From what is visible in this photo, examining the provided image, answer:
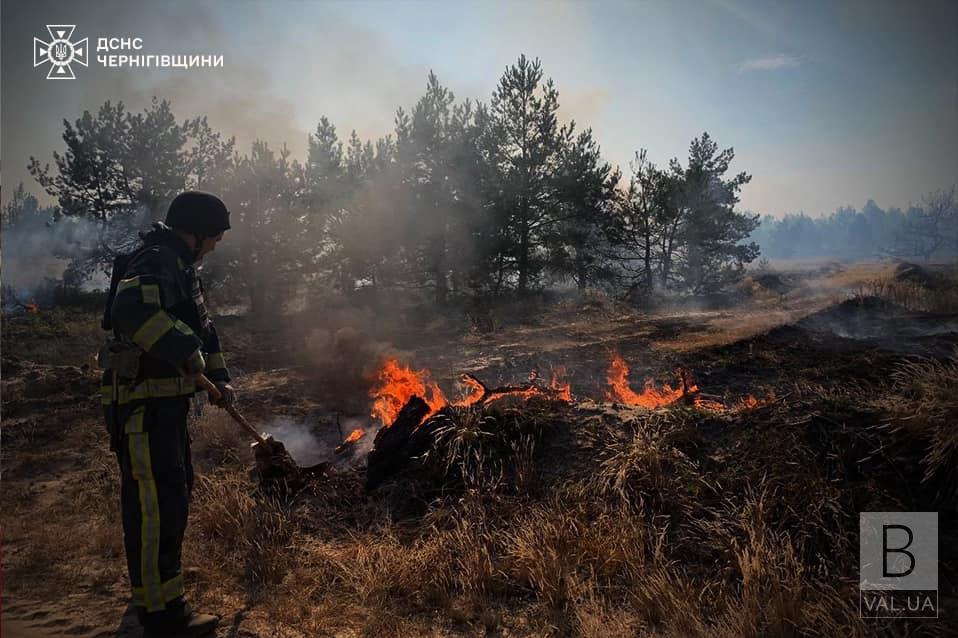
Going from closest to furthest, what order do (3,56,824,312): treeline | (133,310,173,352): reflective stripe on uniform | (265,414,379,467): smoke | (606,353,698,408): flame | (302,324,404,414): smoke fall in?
(133,310,173,352): reflective stripe on uniform → (606,353,698,408): flame → (265,414,379,467): smoke → (302,324,404,414): smoke → (3,56,824,312): treeline

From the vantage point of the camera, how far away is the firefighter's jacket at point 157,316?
2.93 metres

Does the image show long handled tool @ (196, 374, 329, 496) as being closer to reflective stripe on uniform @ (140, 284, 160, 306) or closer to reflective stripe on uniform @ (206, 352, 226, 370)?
reflective stripe on uniform @ (206, 352, 226, 370)

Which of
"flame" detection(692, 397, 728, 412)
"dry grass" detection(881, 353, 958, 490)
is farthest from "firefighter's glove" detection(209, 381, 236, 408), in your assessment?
"dry grass" detection(881, 353, 958, 490)

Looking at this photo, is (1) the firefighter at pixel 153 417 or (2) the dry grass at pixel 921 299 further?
(2) the dry grass at pixel 921 299

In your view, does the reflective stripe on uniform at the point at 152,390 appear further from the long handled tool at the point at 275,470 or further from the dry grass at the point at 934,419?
the dry grass at the point at 934,419

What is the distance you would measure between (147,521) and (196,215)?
212cm

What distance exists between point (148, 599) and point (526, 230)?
1770cm

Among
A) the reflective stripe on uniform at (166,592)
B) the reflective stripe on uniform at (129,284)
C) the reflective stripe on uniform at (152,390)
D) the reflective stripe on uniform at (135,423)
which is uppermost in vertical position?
the reflective stripe on uniform at (129,284)

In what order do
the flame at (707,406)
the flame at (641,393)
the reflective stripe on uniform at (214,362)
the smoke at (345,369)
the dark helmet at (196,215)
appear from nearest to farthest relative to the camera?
the dark helmet at (196,215) → the reflective stripe on uniform at (214,362) → the flame at (707,406) → the flame at (641,393) → the smoke at (345,369)

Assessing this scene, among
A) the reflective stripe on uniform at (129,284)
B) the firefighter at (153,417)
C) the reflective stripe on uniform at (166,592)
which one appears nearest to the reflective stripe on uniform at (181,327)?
the firefighter at (153,417)

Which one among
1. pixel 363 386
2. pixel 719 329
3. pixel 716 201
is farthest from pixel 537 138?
pixel 363 386

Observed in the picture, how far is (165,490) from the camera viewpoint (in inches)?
121

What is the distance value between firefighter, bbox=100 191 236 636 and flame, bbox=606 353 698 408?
4379 mm

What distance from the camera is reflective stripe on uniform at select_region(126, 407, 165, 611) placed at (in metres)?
2.92
